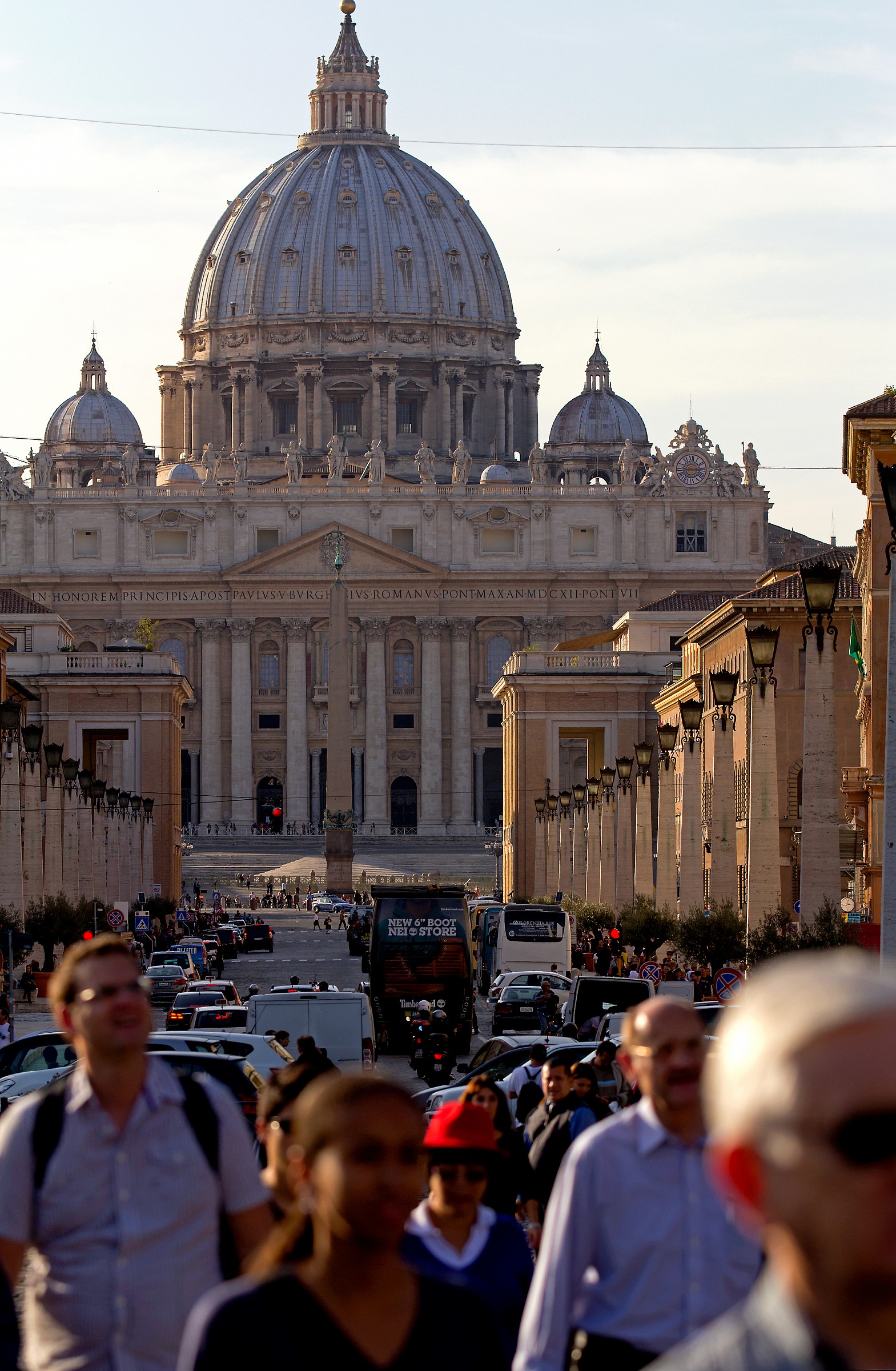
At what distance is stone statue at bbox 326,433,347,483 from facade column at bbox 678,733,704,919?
84811 mm

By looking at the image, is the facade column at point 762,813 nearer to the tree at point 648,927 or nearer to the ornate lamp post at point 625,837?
the tree at point 648,927

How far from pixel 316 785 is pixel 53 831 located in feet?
248

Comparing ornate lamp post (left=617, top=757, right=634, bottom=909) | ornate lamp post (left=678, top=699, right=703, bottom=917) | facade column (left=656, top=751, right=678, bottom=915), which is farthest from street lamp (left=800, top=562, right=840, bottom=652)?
ornate lamp post (left=617, top=757, right=634, bottom=909)

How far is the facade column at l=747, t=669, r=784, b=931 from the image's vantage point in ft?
86.0

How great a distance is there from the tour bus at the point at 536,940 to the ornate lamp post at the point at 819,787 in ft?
63.2

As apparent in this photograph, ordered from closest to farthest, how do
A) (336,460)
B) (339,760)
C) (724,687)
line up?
(724,687)
(339,760)
(336,460)

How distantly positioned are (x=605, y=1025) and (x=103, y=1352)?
53.1 feet

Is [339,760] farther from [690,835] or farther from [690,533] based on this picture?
[690,835]

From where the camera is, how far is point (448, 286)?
147 meters

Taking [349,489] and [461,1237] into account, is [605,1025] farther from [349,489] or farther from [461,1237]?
[349,489]

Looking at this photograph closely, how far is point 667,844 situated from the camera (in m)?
43.0

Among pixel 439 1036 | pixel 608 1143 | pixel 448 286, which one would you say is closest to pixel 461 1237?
→ pixel 608 1143

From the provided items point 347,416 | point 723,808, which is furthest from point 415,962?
point 347,416

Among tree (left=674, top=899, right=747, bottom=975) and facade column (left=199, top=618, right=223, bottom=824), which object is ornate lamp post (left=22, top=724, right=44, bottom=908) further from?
facade column (left=199, top=618, right=223, bottom=824)
